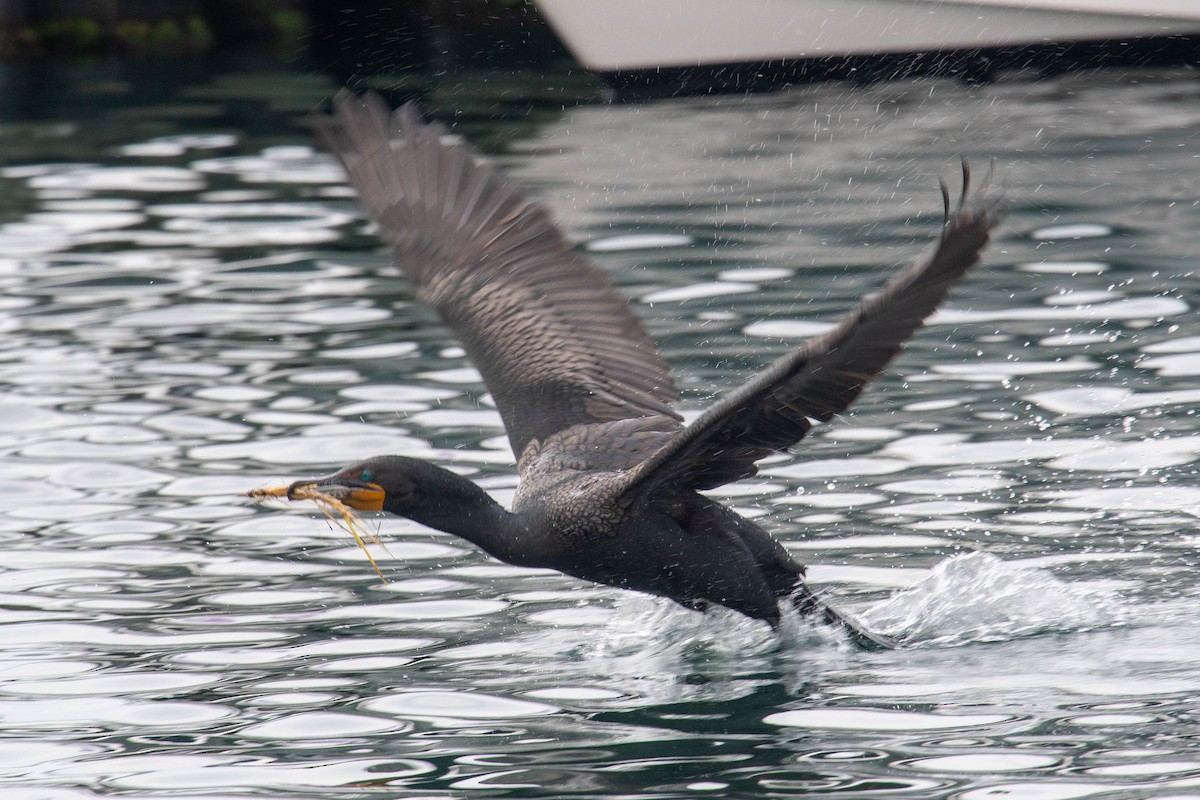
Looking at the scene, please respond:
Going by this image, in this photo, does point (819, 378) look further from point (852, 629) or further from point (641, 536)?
point (852, 629)

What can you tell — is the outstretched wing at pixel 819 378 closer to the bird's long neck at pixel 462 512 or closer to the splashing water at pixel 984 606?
the bird's long neck at pixel 462 512

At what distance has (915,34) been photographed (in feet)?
47.7

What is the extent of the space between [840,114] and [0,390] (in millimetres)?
8076

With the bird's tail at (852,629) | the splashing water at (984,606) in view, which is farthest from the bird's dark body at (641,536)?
the splashing water at (984,606)

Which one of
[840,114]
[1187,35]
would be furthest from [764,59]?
[1187,35]

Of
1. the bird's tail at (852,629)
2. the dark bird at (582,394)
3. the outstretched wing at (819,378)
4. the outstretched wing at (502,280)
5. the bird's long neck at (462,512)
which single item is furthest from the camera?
the outstretched wing at (502,280)

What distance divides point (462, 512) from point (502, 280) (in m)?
1.36

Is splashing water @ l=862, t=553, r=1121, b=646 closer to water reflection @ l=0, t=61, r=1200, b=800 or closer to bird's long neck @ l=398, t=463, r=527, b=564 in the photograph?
water reflection @ l=0, t=61, r=1200, b=800

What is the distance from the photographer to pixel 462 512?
5133 mm

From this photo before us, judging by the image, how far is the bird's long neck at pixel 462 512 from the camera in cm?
511

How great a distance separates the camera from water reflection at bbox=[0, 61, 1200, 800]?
4.54 meters

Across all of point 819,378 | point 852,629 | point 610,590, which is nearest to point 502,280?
point 610,590

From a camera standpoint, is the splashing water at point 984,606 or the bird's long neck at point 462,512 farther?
the splashing water at point 984,606

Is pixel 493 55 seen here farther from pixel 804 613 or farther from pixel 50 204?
A: pixel 804 613
